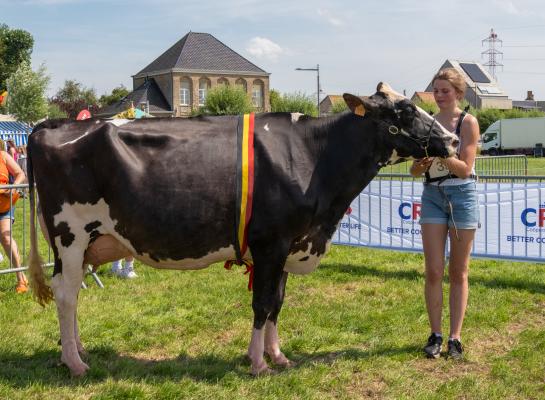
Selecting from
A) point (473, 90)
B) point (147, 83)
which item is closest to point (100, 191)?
point (147, 83)

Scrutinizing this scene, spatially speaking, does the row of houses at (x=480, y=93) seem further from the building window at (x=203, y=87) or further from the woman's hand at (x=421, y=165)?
the woman's hand at (x=421, y=165)

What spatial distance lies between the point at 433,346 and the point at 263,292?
1685 millimetres

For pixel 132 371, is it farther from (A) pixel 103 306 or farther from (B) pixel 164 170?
(A) pixel 103 306

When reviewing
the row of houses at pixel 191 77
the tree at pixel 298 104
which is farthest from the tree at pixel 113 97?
the tree at pixel 298 104

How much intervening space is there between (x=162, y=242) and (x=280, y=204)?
95cm

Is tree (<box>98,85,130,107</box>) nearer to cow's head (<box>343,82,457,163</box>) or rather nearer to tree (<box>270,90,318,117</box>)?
tree (<box>270,90,318,117</box>)

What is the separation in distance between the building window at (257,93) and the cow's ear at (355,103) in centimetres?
8115

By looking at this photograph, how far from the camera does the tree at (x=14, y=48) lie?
7000cm

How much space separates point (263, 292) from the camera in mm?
4914

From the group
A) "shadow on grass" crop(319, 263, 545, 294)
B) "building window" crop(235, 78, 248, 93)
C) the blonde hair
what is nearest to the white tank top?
the blonde hair

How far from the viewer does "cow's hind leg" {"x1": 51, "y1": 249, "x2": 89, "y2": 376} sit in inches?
196

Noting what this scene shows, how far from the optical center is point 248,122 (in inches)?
195

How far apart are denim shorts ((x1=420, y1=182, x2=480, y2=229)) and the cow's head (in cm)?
49

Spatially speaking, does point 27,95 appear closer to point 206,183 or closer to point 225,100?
point 225,100
